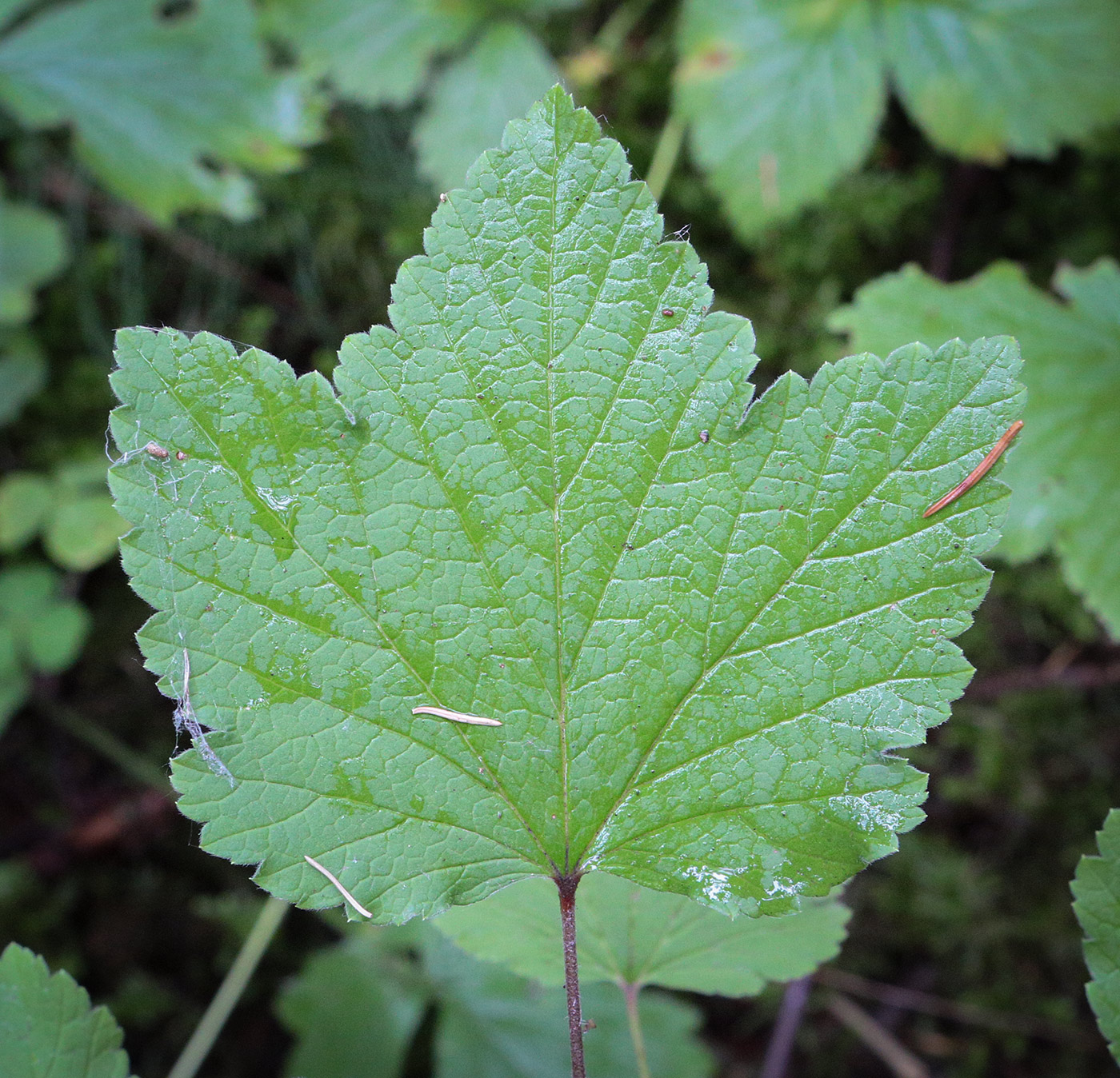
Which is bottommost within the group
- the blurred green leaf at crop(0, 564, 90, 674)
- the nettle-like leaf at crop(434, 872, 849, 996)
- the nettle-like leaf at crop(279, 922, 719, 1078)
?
the nettle-like leaf at crop(279, 922, 719, 1078)

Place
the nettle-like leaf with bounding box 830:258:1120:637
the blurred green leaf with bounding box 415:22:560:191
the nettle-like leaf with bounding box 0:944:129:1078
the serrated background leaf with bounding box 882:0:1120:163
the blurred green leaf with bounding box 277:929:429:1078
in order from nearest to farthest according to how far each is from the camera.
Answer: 1. the nettle-like leaf with bounding box 0:944:129:1078
2. the nettle-like leaf with bounding box 830:258:1120:637
3. the serrated background leaf with bounding box 882:0:1120:163
4. the blurred green leaf with bounding box 277:929:429:1078
5. the blurred green leaf with bounding box 415:22:560:191

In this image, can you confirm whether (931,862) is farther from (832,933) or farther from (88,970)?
(88,970)

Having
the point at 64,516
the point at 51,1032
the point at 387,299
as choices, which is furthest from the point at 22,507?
the point at 51,1032

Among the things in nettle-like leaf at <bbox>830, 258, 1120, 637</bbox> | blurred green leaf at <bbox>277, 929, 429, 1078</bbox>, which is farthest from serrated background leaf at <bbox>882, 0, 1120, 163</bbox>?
blurred green leaf at <bbox>277, 929, 429, 1078</bbox>

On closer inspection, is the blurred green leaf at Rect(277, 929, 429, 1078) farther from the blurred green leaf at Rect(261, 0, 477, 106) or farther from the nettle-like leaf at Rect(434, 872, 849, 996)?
the blurred green leaf at Rect(261, 0, 477, 106)

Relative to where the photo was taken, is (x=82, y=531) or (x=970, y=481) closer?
(x=970, y=481)

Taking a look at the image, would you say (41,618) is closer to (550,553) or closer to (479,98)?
(479,98)

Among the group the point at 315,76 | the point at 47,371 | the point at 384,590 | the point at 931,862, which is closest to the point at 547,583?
the point at 384,590
